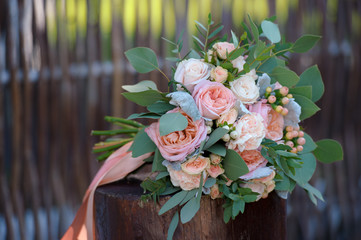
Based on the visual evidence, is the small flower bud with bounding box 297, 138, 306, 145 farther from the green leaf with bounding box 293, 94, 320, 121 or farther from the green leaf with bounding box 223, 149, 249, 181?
the green leaf with bounding box 223, 149, 249, 181

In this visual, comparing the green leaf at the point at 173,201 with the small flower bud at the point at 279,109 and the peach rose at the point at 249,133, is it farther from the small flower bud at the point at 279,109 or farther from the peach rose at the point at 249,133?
the small flower bud at the point at 279,109

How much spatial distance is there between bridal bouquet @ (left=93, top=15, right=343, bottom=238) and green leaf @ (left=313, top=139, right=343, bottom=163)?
15 cm

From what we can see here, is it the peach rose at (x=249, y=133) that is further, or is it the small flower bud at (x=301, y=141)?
the small flower bud at (x=301, y=141)

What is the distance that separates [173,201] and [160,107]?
23 centimetres

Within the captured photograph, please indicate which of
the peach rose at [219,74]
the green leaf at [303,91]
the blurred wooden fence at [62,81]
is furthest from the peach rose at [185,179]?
the blurred wooden fence at [62,81]

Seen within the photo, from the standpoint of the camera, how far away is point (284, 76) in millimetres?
1046

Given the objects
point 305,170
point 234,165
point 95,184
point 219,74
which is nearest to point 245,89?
point 219,74

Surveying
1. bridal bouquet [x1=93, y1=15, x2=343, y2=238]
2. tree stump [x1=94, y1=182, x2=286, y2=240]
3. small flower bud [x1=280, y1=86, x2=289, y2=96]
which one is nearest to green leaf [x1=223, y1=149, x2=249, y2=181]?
bridal bouquet [x1=93, y1=15, x2=343, y2=238]

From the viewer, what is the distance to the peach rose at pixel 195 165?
3.15 ft

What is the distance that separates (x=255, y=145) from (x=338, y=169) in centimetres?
189

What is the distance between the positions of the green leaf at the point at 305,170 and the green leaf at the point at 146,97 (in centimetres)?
41

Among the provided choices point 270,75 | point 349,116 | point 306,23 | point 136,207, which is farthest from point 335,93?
point 136,207

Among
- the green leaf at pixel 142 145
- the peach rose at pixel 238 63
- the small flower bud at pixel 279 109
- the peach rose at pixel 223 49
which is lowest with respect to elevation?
the green leaf at pixel 142 145

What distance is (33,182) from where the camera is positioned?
2.46 metres
